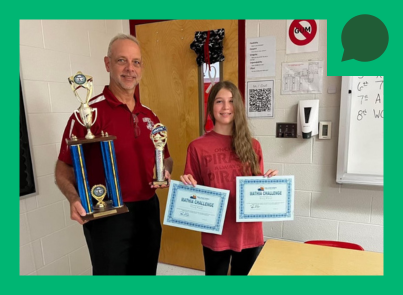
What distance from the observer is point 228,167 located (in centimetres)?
149

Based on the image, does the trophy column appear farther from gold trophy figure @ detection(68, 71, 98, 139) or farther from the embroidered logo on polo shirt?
the embroidered logo on polo shirt

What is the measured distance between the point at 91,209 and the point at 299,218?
158 cm

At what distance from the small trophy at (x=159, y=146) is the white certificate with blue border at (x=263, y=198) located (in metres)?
0.40

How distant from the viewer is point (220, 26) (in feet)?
7.27

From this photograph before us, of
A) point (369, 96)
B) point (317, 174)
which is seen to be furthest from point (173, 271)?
point (369, 96)

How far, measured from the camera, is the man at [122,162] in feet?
4.65

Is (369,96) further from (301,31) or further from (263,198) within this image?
(263,198)

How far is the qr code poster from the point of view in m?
2.10

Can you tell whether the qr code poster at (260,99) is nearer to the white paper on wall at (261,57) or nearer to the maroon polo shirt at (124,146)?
the white paper on wall at (261,57)

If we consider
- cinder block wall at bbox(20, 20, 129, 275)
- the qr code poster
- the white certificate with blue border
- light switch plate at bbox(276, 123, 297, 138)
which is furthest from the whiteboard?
cinder block wall at bbox(20, 20, 129, 275)

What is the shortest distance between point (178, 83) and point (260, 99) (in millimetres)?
746

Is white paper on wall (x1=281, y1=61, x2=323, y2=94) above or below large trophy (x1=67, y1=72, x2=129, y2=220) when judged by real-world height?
above

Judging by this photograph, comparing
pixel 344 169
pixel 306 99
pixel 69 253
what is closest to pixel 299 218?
pixel 344 169

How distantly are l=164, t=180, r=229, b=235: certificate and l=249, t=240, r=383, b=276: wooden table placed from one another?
0.29 meters
